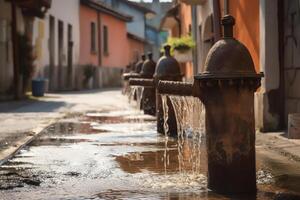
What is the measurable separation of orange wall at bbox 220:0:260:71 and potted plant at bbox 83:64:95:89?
2751 centimetres

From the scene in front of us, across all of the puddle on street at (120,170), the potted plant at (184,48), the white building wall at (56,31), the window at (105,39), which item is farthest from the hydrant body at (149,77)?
the window at (105,39)

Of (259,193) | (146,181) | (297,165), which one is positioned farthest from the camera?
(297,165)

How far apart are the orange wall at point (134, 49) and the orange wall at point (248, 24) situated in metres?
41.3

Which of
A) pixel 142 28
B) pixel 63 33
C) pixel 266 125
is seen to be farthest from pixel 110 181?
pixel 142 28

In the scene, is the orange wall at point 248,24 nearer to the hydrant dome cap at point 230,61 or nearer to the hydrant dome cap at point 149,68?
the hydrant dome cap at point 149,68

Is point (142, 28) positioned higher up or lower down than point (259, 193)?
higher up

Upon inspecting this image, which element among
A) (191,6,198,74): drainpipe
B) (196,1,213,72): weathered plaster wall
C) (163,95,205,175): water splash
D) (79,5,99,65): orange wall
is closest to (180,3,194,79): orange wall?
(191,6,198,74): drainpipe

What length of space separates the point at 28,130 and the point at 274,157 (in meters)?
5.03

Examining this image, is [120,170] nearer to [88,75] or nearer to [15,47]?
[15,47]

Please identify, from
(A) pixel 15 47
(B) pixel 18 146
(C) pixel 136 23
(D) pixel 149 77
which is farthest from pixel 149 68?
(C) pixel 136 23

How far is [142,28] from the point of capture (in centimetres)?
6444

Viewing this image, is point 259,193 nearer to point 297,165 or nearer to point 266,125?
point 297,165

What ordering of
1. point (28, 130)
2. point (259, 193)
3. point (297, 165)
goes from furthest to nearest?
point (28, 130) < point (297, 165) < point (259, 193)

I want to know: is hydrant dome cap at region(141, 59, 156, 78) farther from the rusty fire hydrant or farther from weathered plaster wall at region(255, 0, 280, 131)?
the rusty fire hydrant
